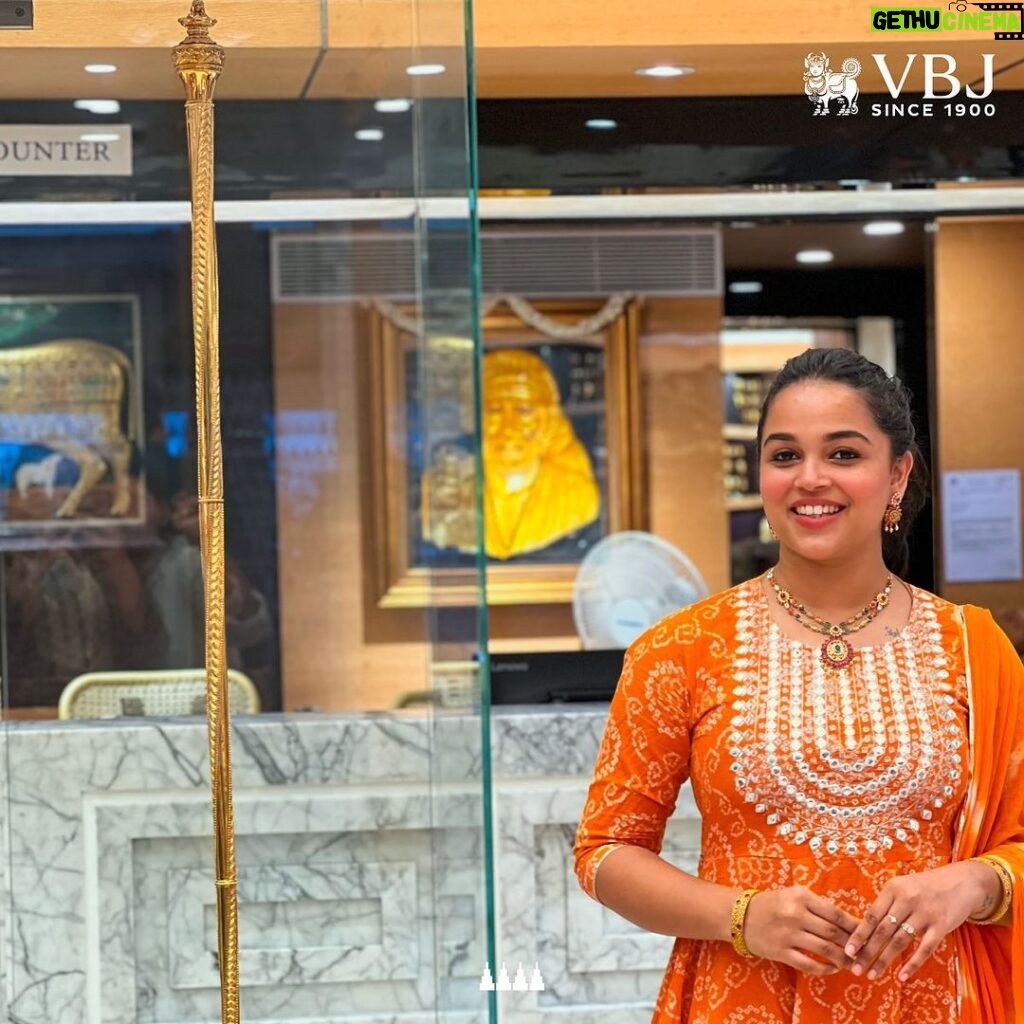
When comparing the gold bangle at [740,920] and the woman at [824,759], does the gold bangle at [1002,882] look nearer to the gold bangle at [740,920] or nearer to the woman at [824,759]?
the woman at [824,759]

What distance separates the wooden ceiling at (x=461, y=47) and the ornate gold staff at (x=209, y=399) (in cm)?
48

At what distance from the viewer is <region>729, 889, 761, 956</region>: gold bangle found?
1515 mm

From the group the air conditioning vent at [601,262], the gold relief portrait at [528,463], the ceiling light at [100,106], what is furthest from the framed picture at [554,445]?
the ceiling light at [100,106]

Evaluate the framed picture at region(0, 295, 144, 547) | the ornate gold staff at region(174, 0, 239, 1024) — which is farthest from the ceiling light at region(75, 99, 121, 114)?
the ornate gold staff at region(174, 0, 239, 1024)

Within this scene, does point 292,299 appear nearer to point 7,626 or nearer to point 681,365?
point 7,626

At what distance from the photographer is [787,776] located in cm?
155

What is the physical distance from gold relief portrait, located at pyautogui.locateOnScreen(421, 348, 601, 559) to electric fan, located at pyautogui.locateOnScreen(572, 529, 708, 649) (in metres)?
0.57

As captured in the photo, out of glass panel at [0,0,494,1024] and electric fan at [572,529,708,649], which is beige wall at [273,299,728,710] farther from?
electric fan at [572,529,708,649]

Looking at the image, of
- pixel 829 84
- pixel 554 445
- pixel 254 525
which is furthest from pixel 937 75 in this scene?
pixel 554 445

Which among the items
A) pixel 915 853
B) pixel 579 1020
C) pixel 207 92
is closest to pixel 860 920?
pixel 915 853

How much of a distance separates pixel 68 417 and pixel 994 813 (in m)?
2.15

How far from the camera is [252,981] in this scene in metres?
2.86

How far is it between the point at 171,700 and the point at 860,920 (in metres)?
1.86

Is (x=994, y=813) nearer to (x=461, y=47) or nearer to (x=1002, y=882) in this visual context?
(x=1002, y=882)
